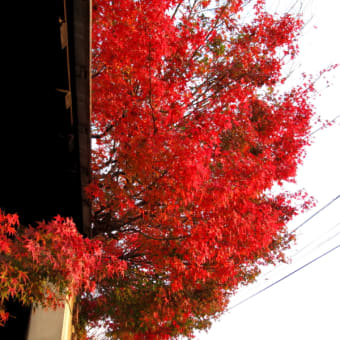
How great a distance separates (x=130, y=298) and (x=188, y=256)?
11.6 ft

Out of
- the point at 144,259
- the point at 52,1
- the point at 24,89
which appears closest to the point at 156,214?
the point at 144,259

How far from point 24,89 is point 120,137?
313cm

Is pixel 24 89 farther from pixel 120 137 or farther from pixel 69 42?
pixel 120 137

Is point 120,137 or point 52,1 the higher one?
point 120,137

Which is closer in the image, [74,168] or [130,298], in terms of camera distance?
[74,168]

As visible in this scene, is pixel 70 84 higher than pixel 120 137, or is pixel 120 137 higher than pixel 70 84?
pixel 120 137

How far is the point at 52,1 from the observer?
425 centimetres

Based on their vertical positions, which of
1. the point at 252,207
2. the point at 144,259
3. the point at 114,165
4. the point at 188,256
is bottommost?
the point at 188,256

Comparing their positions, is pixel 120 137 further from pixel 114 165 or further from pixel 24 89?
pixel 24 89

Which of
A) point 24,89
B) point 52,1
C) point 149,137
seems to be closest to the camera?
point 52,1

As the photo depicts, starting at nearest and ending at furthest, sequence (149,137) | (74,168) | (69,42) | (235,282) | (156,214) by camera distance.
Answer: (69,42) < (74,168) < (149,137) < (156,214) < (235,282)

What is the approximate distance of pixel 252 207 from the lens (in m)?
8.71

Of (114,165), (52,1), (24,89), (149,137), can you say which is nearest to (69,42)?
(52,1)

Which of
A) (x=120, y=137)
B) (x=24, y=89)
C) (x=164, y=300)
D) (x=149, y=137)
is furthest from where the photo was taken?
(x=164, y=300)
